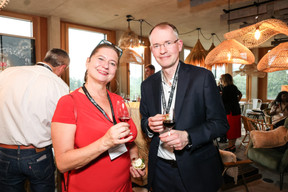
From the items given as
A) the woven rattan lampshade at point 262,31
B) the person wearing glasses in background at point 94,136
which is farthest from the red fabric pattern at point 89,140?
the woven rattan lampshade at point 262,31

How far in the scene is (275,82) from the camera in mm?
10984

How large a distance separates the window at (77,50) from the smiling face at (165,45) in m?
5.64

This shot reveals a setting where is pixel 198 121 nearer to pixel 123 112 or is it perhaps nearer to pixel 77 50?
pixel 123 112

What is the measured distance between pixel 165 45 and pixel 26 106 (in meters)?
1.36

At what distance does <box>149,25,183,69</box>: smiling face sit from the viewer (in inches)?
56.6

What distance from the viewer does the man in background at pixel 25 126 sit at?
69.1 inches

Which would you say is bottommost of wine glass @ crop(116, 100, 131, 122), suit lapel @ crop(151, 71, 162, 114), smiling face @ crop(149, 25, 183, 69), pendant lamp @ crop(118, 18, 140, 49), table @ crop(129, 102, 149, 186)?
table @ crop(129, 102, 149, 186)

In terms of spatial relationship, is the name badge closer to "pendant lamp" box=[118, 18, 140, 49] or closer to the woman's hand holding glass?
the woman's hand holding glass

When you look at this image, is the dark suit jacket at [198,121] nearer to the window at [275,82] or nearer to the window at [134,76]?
the window at [134,76]

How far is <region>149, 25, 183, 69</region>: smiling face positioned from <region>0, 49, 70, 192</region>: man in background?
3.55ft

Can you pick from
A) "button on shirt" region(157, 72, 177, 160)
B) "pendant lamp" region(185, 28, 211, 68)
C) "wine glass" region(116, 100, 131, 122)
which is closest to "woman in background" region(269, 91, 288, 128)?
"pendant lamp" region(185, 28, 211, 68)

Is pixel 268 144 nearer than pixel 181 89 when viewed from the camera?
Answer: No

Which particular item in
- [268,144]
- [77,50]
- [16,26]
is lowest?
[268,144]

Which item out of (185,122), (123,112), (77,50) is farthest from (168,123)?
(77,50)
